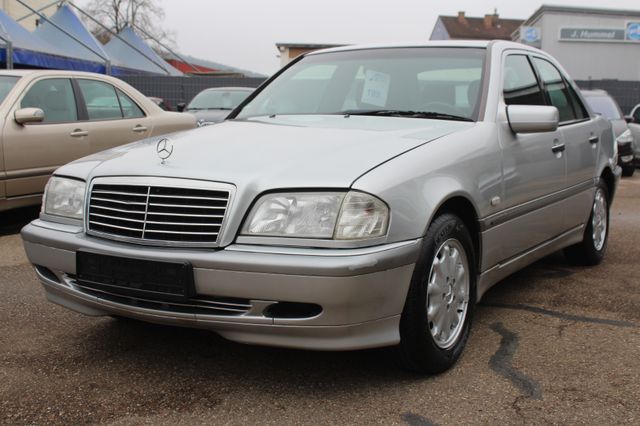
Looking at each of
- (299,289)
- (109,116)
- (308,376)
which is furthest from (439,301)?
(109,116)

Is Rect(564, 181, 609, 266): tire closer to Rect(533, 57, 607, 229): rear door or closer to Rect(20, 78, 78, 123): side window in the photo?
Rect(533, 57, 607, 229): rear door

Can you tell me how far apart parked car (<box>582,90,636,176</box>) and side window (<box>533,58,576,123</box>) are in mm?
7097

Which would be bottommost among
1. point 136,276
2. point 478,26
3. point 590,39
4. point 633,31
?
point 136,276

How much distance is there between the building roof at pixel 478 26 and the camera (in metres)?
64.5

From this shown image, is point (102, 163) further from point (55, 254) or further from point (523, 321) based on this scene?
point (523, 321)

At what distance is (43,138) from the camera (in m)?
6.48

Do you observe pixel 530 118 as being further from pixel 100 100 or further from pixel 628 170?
pixel 628 170

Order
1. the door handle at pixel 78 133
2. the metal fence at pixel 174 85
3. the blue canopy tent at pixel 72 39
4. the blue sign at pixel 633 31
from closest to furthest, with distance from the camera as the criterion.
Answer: the door handle at pixel 78 133 → the blue canopy tent at pixel 72 39 → the metal fence at pixel 174 85 → the blue sign at pixel 633 31

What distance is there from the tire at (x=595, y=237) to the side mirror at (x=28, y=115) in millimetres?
4506

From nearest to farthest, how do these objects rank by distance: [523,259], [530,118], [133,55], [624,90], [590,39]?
[530,118] → [523,259] → [624,90] → [133,55] → [590,39]

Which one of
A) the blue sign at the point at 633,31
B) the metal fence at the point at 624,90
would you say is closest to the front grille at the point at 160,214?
the metal fence at the point at 624,90

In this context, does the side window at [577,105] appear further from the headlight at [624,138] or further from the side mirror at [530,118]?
the headlight at [624,138]

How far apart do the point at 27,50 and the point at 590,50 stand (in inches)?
939

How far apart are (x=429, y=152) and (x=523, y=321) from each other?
4.36ft
